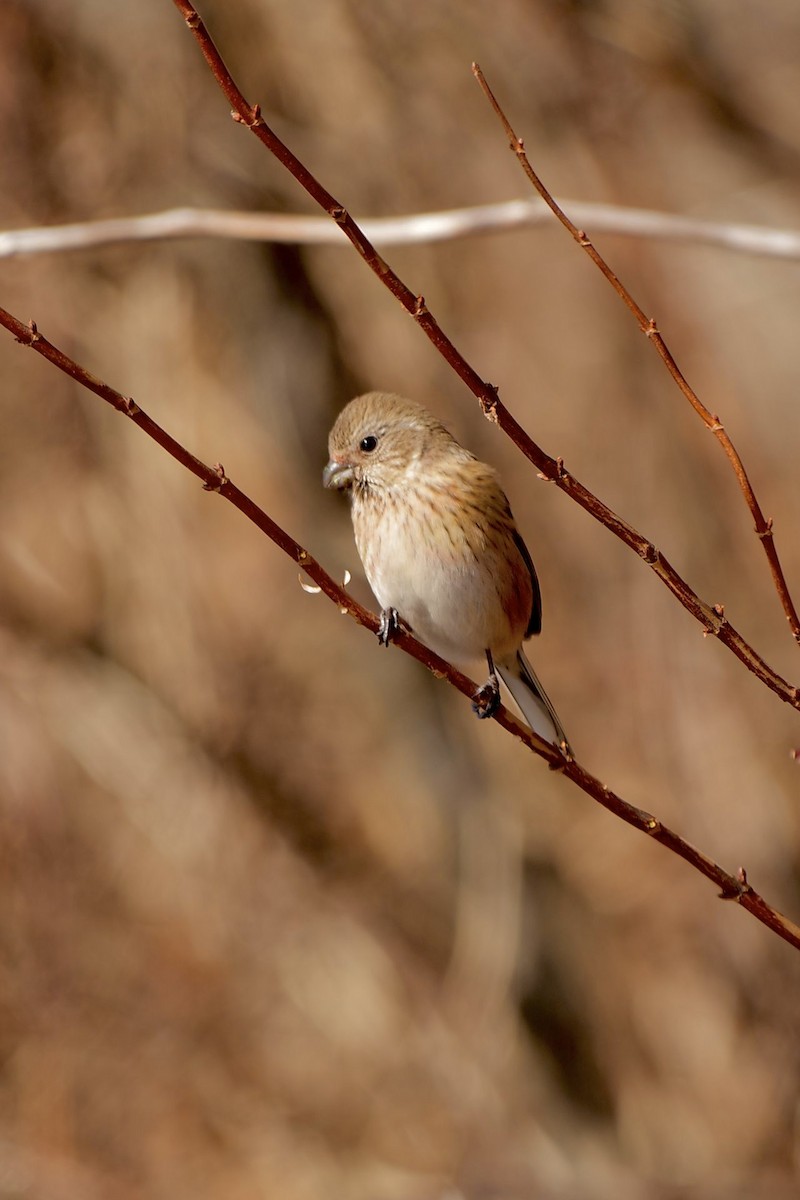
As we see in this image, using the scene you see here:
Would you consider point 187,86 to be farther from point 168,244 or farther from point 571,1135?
point 571,1135

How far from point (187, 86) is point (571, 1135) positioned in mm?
6067

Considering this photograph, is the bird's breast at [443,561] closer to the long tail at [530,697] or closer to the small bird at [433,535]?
the small bird at [433,535]

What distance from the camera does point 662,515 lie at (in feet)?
25.4

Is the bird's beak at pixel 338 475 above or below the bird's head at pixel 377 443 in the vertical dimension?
below

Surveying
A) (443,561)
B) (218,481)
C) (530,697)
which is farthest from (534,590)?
(218,481)

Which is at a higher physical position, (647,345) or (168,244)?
(647,345)

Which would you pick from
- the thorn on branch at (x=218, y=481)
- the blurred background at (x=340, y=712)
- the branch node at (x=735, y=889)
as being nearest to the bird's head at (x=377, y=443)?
the thorn on branch at (x=218, y=481)

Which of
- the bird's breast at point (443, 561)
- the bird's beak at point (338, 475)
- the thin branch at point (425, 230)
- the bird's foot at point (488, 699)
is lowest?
the bird's foot at point (488, 699)

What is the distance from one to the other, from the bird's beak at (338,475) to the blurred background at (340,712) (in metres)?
2.74

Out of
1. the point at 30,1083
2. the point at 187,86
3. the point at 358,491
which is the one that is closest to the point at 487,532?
the point at 358,491

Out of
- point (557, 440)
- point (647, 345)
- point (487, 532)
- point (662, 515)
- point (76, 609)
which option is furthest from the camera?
point (557, 440)

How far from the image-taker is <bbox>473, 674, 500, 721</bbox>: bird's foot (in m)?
2.96

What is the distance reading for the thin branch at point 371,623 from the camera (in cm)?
205

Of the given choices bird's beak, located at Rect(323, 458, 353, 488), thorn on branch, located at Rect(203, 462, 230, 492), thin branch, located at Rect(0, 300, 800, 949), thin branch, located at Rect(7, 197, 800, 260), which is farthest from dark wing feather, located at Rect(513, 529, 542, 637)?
thorn on branch, located at Rect(203, 462, 230, 492)
